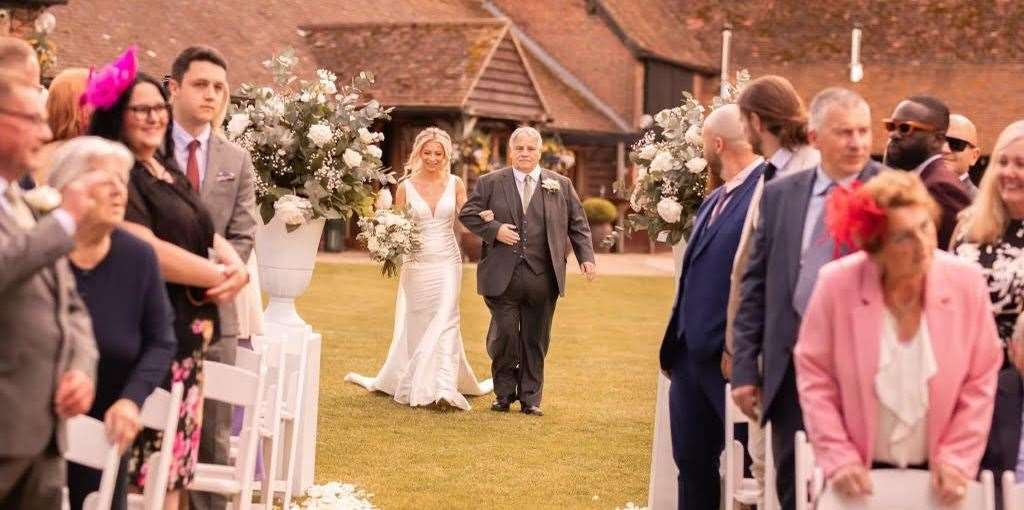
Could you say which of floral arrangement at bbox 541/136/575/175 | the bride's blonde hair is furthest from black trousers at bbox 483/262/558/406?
floral arrangement at bbox 541/136/575/175

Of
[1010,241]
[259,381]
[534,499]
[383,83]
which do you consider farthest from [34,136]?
[383,83]

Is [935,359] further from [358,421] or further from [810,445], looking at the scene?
[358,421]

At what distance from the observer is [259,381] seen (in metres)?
6.77

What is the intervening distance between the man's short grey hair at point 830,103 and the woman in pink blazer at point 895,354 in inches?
33.4

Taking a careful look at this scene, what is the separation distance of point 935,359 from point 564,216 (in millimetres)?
8525

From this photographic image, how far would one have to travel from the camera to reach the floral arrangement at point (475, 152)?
37312 millimetres

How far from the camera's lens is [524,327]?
13.7 meters

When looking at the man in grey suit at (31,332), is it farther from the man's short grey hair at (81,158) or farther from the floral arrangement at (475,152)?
the floral arrangement at (475,152)

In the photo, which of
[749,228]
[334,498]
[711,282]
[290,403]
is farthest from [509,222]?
[749,228]

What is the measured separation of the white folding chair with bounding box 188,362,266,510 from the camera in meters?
6.79

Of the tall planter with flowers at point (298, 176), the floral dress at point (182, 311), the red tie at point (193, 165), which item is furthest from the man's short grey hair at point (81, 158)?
the tall planter with flowers at point (298, 176)

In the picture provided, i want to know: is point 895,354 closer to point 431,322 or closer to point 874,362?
point 874,362

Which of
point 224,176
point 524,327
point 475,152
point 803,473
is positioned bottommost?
point 803,473

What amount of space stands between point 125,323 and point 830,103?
2551 millimetres
